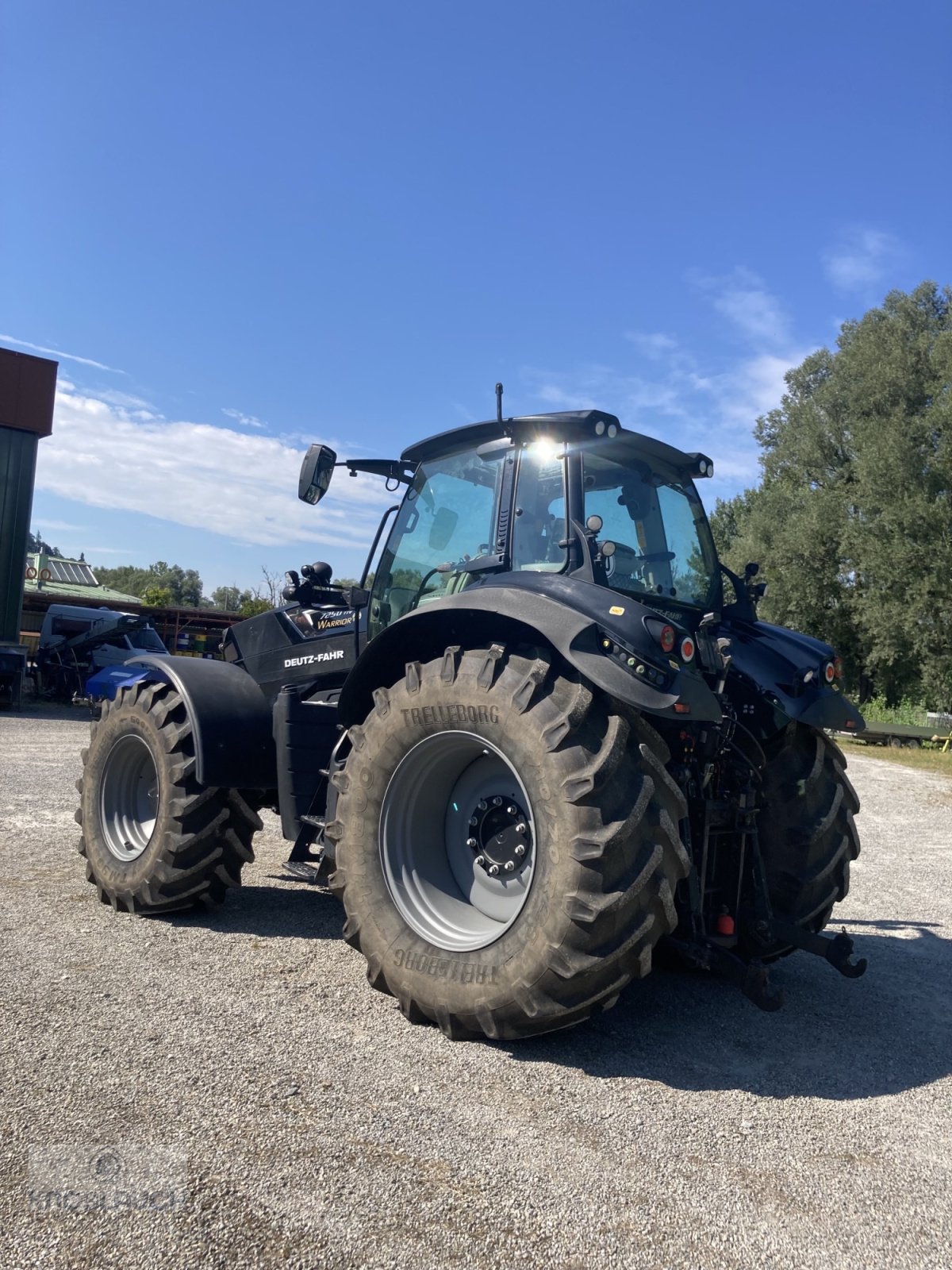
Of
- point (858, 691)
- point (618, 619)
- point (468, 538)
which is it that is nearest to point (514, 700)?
point (618, 619)

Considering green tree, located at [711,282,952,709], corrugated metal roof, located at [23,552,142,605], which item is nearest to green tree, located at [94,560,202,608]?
corrugated metal roof, located at [23,552,142,605]

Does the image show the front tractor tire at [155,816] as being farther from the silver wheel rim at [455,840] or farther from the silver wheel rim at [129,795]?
the silver wheel rim at [455,840]

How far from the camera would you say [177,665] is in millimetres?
5301

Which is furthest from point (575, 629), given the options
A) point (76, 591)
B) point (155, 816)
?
point (76, 591)

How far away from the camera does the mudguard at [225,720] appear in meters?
4.86

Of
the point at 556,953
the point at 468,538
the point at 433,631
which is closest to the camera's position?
the point at 556,953

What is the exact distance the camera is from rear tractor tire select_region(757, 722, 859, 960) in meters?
4.25

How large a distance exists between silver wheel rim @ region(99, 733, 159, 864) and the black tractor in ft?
0.05

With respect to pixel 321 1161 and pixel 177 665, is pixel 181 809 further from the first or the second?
pixel 321 1161

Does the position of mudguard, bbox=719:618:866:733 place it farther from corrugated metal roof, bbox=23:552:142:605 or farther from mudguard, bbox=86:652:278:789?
corrugated metal roof, bbox=23:552:142:605

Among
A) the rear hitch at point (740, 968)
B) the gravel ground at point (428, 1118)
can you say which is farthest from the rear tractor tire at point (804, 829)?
the rear hitch at point (740, 968)

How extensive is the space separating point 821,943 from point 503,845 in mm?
1334

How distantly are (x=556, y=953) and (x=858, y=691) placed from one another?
3351cm

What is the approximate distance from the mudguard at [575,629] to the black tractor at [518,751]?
0.01 metres
